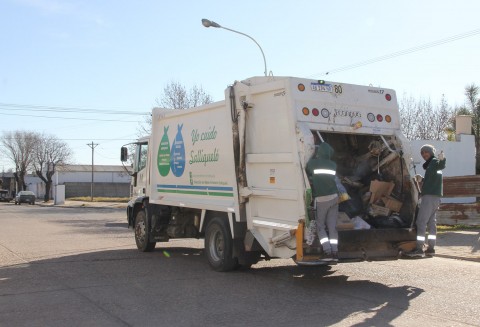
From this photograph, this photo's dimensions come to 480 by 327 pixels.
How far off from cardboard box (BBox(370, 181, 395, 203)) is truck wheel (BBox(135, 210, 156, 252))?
216 inches

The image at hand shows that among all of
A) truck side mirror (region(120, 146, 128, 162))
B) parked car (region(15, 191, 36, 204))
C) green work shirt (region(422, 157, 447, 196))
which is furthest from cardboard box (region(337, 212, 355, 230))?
parked car (region(15, 191, 36, 204))

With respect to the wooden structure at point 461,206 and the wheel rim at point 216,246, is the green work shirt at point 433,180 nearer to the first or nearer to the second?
the wheel rim at point 216,246

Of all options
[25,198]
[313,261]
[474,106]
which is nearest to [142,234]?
[313,261]

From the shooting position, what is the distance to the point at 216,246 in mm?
9609

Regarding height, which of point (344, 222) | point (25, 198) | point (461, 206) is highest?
point (344, 222)

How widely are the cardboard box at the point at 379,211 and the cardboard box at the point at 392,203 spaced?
7cm

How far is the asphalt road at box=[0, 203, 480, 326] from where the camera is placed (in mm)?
6262

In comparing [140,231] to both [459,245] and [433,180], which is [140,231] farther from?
[459,245]

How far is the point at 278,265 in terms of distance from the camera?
10.2 metres

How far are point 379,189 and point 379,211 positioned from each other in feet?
1.17

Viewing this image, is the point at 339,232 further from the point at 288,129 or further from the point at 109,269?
the point at 109,269

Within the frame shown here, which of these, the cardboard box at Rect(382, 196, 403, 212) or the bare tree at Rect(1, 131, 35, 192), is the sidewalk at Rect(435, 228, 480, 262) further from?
the bare tree at Rect(1, 131, 35, 192)

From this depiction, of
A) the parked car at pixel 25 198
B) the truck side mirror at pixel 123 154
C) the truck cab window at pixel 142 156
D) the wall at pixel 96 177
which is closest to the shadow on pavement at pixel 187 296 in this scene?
the truck cab window at pixel 142 156

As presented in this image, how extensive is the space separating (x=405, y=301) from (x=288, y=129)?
9.40 feet
